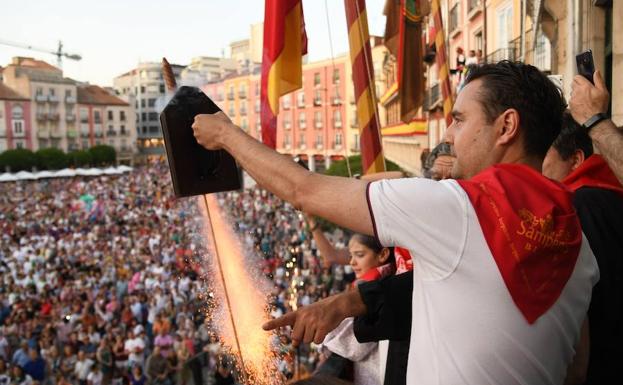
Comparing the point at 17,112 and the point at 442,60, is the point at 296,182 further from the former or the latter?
the point at 17,112

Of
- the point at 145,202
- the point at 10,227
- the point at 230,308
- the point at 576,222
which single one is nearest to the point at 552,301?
the point at 576,222

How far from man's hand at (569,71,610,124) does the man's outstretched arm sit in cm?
134

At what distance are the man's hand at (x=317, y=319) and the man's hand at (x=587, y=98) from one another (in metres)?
1.18

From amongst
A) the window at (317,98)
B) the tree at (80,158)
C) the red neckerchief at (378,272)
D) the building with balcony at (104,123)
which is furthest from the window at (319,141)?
the red neckerchief at (378,272)

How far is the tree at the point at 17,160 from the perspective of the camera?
214ft

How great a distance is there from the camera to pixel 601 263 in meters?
1.76

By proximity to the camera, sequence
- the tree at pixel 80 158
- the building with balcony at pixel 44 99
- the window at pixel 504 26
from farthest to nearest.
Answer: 1. the building with balcony at pixel 44 99
2. the tree at pixel 80 158
3. the window at pixel 504 26

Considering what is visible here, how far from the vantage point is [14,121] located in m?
76.6

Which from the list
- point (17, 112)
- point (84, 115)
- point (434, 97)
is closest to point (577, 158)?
point (434, 97)

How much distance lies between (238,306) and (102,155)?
75.5m

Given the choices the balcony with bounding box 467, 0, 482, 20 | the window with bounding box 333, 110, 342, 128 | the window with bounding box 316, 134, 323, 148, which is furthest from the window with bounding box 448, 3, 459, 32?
the window with bounding box 316, 134, 323, 148

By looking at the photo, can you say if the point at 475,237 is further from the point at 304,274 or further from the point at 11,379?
the point at 304,274

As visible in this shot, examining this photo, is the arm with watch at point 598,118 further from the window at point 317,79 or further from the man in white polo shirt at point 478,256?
the window at point 317,79

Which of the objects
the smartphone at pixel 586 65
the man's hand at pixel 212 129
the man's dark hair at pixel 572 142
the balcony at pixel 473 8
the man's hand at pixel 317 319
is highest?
the balcony at pixel 473 8
